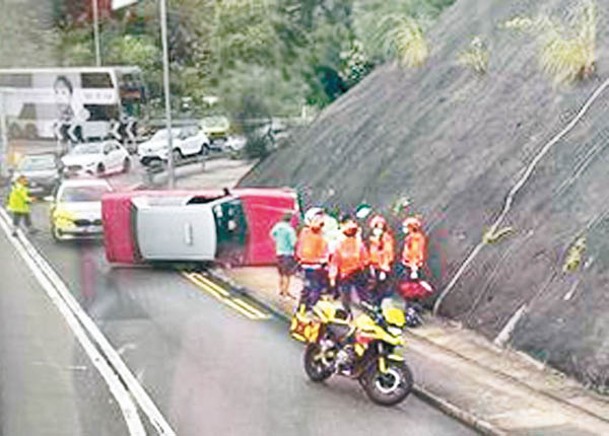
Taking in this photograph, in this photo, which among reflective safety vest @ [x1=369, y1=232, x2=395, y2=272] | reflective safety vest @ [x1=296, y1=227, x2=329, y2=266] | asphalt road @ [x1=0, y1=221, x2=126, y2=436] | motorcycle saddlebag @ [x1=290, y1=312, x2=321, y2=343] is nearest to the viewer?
asphalt road @ [x1=0, y1=221, x2=126, y2=436]

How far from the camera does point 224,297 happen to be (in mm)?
15008

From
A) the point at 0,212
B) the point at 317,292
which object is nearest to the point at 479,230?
the point at 317,292

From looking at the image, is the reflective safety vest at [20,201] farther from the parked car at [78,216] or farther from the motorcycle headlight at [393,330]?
the motorcycle headlight at [393,330]

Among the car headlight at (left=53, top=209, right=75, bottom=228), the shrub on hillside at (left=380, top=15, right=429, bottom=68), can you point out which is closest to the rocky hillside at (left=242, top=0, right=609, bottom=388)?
the shrub on hillside at (left=380, top=15, right=429, bottom=68)

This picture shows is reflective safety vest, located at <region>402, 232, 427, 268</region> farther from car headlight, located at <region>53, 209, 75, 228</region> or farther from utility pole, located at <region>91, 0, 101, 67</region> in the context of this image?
car headlight, located at <region>53, 209, 75, 228</region>

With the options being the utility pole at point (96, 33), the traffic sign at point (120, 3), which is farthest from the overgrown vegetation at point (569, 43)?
the utility pole at point (96, 33)

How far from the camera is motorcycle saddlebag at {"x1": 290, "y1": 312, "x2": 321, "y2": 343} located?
9961 mm

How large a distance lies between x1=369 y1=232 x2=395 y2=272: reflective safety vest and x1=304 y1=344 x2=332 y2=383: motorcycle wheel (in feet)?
9.10

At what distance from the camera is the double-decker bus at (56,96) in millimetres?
4762

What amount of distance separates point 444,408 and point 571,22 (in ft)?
27.5

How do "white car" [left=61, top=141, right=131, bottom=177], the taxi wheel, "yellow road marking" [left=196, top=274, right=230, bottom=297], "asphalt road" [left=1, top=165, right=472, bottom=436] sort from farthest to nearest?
1. the taxi wheel
2. "yellow road marking" [left=196, top=274, right=230, bottom=297]
3. "asphalt road" [left=1, top=165, right=472, bottom=436]
4. "white car" [left=61, top=141, right=131, bottom=177]

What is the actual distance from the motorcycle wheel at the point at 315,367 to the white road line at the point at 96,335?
61.2 inches

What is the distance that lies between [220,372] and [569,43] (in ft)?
23.1

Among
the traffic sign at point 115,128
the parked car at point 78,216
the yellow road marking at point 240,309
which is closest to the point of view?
the traffic sign at point 115,128
